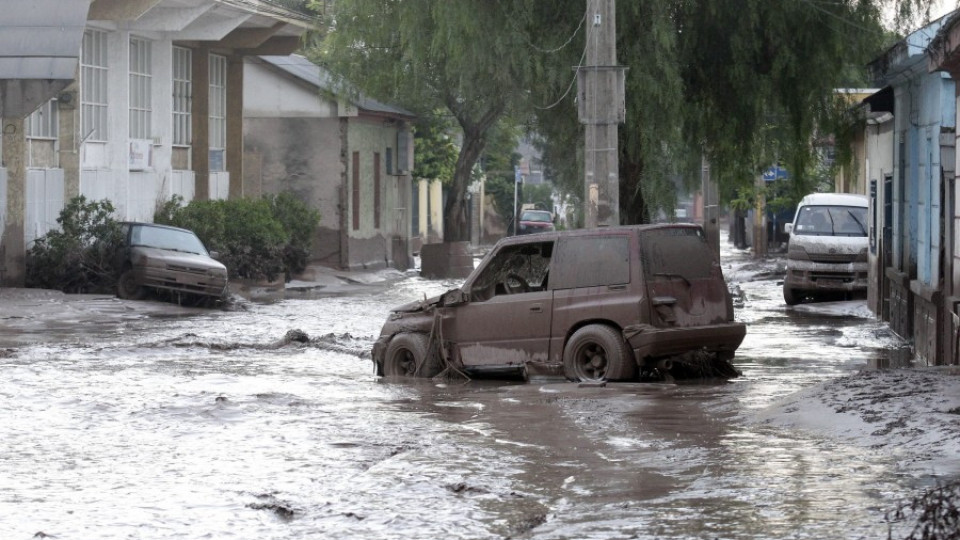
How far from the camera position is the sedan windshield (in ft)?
90.3

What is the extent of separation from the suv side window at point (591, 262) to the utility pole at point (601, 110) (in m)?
3.27

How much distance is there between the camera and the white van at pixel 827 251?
28.0 meters

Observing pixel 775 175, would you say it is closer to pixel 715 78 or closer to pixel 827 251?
pixel 827 251

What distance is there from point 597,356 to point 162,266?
45.6 feet

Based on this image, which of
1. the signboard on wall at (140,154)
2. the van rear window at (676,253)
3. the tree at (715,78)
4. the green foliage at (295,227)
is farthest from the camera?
the green foliage at (295,227)

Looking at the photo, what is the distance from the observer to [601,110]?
17.9 metres

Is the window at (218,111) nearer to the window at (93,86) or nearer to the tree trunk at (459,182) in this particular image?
the window at (93,86)

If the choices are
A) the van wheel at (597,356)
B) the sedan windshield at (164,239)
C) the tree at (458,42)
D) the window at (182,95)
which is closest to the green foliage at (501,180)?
the window at (182,95)

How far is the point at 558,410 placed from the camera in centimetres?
1250

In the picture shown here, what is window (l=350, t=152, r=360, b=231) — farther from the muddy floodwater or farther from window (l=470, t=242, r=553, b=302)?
window (l=470, t=242, r=553, b=302)

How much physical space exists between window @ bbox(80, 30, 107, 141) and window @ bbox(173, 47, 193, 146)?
382cm

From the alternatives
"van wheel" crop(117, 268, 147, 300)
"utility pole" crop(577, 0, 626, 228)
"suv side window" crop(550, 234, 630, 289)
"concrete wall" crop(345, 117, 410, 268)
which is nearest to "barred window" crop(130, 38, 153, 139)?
"van wheel" crop(117, 268, 147, 300)

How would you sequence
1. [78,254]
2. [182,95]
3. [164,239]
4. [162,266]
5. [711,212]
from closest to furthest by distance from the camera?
[162,266] < [78,254] < [164,239] < [182,95] < [711,212]

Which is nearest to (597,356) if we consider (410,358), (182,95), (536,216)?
(410,358)
